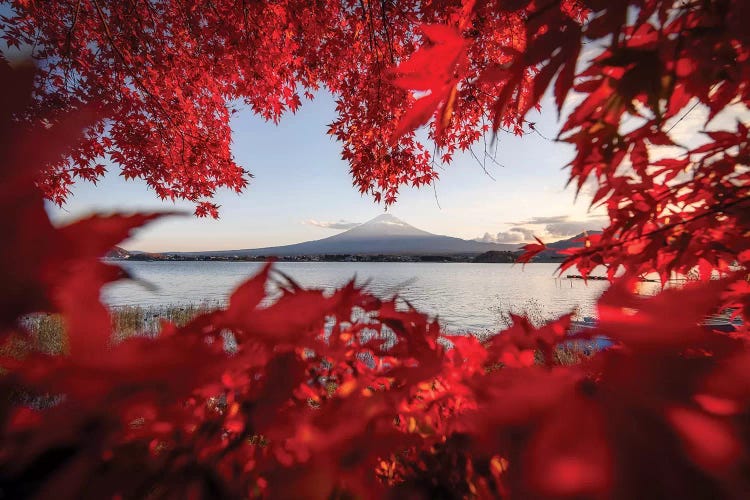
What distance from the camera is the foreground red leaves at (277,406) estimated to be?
39 cm

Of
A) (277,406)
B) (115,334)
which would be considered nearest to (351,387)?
(277,406)

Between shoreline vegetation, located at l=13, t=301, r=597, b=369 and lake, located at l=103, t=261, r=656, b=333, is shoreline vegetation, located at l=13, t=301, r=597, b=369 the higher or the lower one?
the higher one

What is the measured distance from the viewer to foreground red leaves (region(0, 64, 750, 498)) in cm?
39

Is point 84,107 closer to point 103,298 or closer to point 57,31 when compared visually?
point 103,298

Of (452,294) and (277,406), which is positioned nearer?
(277,406)

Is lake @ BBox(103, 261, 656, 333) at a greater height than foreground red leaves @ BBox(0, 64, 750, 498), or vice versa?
foreground red leaves @ BBox(0, 64, 750, 498)

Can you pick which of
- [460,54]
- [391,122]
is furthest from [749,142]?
[391,122]

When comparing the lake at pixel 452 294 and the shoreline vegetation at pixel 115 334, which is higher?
the shoreline vegetation at pixel 115 334

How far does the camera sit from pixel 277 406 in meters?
0.61

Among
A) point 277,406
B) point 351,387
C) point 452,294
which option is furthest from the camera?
point 452,294

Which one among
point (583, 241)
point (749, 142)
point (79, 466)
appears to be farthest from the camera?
point (583, 241)

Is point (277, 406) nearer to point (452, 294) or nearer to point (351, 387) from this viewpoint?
point (351, 387)

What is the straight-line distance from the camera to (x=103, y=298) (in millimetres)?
499

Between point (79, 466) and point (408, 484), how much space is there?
0.53 metres
